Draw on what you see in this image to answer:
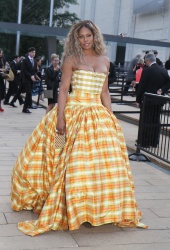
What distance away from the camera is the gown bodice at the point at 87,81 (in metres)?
4.09

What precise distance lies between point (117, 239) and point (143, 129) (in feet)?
11.6

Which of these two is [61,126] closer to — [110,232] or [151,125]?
[110,232]

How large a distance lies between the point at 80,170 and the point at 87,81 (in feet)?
2.67

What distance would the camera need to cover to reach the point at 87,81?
4113 mm

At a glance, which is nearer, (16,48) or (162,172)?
(162,172)

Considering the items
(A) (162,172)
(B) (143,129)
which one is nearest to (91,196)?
(A) (162,172)

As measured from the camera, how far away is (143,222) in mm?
4336

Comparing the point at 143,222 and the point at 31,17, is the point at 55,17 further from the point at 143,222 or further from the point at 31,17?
the point at 143,222

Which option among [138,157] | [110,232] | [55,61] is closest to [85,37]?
[110,232]

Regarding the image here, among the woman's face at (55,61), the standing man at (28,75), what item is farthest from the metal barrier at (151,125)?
the standing man at (28,75)

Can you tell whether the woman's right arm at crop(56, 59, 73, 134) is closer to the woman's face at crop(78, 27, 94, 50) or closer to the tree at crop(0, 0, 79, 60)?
the woman's face at crop(78, 27, 94, 50)

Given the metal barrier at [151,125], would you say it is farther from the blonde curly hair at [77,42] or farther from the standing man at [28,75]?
the standing man at [28,75]

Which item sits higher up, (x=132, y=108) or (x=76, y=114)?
(x=76, y=114)

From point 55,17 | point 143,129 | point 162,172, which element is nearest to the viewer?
point 162,172
